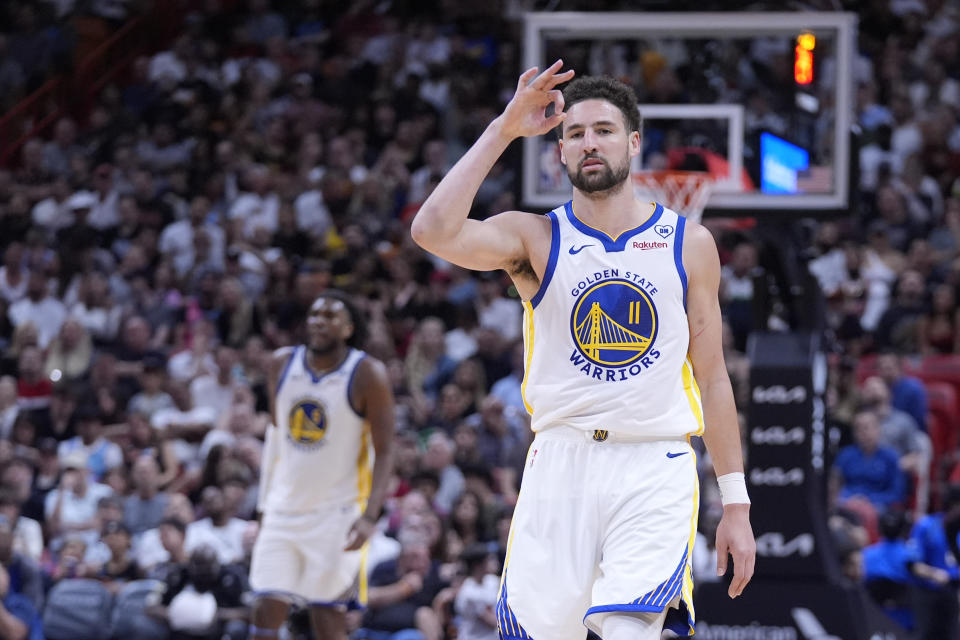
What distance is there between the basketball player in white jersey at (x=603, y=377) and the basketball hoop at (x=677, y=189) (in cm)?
428

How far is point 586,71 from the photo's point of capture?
10.2 meters

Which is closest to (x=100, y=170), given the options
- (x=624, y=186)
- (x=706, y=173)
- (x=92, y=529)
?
(x=92, y=529)

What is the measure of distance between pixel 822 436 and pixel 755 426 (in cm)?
48

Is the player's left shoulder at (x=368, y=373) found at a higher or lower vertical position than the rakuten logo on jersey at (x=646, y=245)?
lower

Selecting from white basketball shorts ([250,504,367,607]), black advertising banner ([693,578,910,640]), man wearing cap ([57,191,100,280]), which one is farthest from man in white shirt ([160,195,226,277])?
black advertising banner ([693,578,910,640])

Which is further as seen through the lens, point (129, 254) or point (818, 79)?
point (129, 254)

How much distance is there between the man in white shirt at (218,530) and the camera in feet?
34.5

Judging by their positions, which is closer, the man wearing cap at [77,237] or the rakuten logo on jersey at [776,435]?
the rakuten logo on jersey at [776,435]

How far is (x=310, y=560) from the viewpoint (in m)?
7.74

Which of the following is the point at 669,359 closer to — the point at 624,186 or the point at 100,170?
the point at 624,186

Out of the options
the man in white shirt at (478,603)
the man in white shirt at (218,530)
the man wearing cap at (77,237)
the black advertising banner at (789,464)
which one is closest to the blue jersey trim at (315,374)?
the man in white shirt at (478,603)

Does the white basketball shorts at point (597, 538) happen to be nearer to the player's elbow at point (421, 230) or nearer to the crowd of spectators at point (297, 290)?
the player's elbow at point (421, 230)

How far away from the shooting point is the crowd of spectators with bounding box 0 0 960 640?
10.2 meters

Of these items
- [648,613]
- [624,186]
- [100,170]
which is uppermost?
[100,170]
